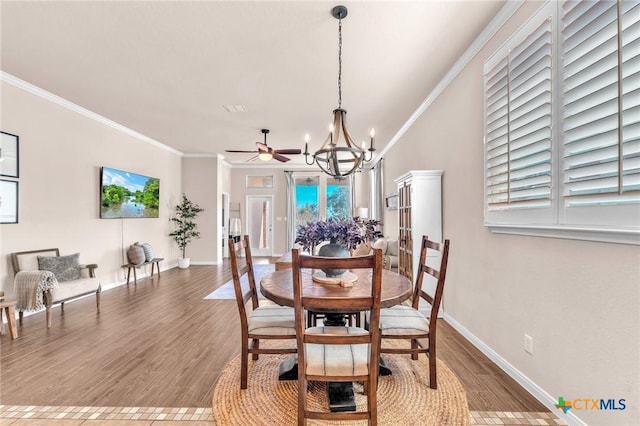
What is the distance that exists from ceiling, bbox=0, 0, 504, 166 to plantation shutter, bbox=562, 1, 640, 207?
0.91m

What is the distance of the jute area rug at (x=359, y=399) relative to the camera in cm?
174

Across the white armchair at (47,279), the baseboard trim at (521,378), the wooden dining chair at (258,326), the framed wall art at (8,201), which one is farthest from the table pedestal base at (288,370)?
the framed wall art at (8,201)

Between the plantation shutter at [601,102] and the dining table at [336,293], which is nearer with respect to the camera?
the plantation shutter at [601,102]

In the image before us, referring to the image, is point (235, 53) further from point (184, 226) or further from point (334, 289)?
point (184, 226)

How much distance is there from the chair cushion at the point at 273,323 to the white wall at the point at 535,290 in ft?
5.47

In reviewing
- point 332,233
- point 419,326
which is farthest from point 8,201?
point 419,326

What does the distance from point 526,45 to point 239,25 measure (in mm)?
2255

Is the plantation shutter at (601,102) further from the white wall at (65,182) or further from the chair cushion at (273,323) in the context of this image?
the white wall at (65,182)

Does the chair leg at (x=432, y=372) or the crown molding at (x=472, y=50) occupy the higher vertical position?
the crown molding at (x=472, y=50)

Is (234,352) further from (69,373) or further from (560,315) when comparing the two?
(560,315)

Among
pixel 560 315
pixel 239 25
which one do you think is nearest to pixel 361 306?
pixel 560 315

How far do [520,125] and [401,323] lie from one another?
168 cm

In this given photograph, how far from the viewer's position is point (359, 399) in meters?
1.92

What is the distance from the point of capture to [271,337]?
1922mm
